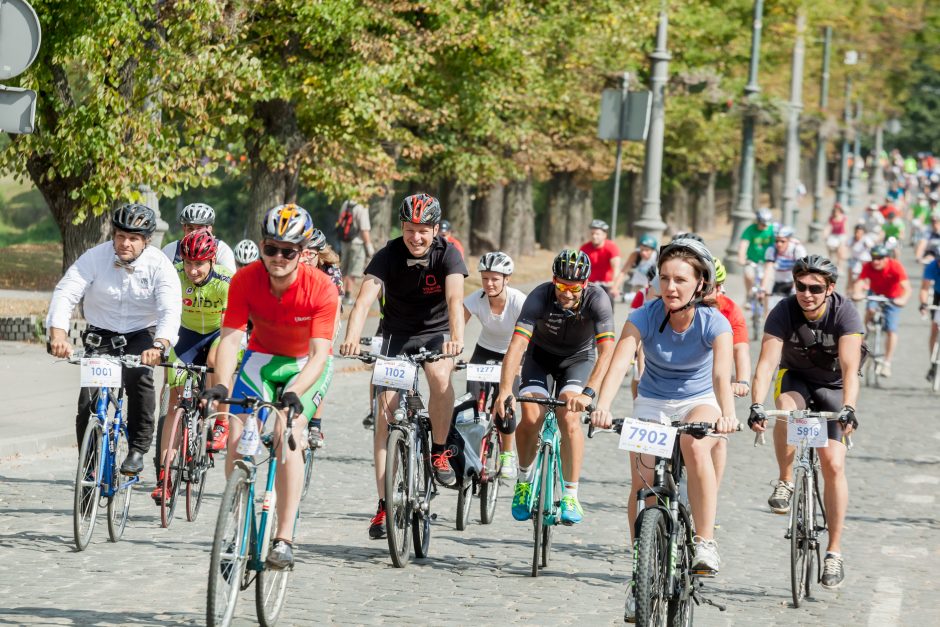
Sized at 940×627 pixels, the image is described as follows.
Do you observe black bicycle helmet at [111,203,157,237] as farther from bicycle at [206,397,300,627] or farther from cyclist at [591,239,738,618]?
cyclist at [591,239,738,618]

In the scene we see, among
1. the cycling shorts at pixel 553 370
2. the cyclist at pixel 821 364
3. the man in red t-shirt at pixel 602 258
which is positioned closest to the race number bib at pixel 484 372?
the cycling shorts at pixel 553 370

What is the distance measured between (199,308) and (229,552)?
159 inches

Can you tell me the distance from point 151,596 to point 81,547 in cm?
122

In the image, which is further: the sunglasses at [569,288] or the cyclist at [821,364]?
the sunglasses at [569,288]

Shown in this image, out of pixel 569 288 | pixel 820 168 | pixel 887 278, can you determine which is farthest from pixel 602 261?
pixel 820 168

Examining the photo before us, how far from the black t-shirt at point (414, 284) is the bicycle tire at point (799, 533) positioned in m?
2.33

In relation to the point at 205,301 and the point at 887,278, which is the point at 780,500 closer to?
the point at 205,301

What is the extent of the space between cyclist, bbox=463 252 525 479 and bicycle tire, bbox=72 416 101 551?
2.57m

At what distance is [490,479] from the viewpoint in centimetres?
1005

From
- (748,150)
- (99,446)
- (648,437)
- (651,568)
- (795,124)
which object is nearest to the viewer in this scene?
(651,568)

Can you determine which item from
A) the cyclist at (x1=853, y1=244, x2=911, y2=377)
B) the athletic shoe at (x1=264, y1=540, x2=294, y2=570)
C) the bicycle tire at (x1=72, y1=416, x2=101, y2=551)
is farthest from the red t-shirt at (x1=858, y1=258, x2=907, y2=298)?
the athletic shoe at (x1=264, y1=540, x2=294, y2=570)

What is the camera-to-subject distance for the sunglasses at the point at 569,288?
9266mm

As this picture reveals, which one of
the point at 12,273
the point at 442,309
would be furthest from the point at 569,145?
the point at 442,309

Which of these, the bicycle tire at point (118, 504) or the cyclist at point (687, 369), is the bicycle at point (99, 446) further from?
the cyclist at point (687, 369)
